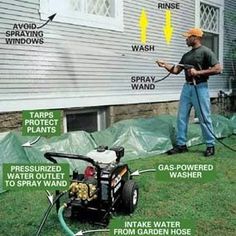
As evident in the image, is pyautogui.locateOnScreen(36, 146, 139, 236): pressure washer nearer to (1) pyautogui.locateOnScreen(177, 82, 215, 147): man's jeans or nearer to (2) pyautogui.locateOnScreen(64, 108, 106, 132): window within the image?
(1) pyautogui.locateOnScreen(177, 82, 215, 147): man's jeans

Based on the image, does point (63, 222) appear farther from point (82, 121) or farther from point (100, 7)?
point (100, 7)

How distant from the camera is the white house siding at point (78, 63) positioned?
4.34m

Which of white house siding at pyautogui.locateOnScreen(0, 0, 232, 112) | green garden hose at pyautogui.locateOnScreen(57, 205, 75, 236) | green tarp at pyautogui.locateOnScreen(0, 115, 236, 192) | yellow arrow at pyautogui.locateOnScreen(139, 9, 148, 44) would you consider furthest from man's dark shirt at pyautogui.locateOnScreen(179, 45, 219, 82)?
green garden hose at pyautogui.locateOnScreen(57, 205, 75, 236)

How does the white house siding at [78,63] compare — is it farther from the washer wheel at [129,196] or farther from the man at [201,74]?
the washer wheel at [129,196]

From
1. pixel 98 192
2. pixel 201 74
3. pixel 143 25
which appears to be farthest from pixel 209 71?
pixel 98 192

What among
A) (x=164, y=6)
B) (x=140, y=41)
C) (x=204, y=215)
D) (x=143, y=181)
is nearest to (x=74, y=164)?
(x=143, y=181)

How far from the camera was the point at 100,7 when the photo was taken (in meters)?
5.48

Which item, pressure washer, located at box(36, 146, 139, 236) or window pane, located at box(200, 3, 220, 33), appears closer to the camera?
pressure washer, located at box(36, 146, 139, 236)

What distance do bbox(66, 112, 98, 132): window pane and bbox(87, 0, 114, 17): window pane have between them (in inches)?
61.2

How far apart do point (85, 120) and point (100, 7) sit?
1.76m

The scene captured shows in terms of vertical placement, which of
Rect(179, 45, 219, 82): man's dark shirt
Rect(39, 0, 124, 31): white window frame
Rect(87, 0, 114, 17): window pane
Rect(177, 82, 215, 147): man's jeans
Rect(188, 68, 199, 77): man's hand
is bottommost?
Rect(177, 82, 215, 147): man's jeans

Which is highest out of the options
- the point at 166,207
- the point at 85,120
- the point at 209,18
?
the point at 209,18

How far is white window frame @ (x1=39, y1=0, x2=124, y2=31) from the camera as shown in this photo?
4.61 m

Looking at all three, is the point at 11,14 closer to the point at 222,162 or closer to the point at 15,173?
the point at 15,173
